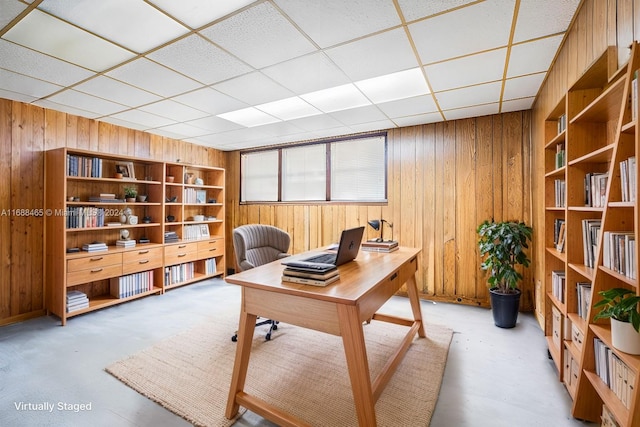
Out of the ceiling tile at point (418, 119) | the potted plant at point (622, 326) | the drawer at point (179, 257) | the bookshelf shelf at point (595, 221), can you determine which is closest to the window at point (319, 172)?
the ceiling tile at point (418, 119)

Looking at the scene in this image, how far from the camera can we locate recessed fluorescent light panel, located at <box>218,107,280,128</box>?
11.6 feet

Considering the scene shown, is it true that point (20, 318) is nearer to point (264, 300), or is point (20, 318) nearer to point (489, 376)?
point (264, 300)

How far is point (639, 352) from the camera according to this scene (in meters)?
1.28

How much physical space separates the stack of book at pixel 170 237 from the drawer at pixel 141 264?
11.6 inches

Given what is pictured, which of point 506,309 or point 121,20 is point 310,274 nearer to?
point 121,20

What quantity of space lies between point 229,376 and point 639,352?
2358 mm

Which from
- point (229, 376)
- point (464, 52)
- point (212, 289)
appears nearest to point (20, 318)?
point (212, 289)

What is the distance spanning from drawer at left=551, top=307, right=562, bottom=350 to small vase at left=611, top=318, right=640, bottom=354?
3.15 feet

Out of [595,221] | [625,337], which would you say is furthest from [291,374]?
[595,221]

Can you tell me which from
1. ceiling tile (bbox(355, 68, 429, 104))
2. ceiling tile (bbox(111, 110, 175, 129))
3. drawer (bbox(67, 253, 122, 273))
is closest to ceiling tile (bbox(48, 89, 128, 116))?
Result: ceiling tile (bbox(111, 110, 175, 129))

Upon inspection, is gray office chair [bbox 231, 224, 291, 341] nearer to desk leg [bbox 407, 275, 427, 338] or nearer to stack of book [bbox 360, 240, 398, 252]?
stack of book [bbox 360, 240, 398, 252]

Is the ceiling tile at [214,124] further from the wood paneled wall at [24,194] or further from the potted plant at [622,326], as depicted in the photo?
the potted plant at [622,326]

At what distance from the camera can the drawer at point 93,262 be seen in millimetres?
3300

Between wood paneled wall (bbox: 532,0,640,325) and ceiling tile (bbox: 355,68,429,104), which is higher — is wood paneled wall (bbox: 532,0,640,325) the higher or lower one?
the lower one
